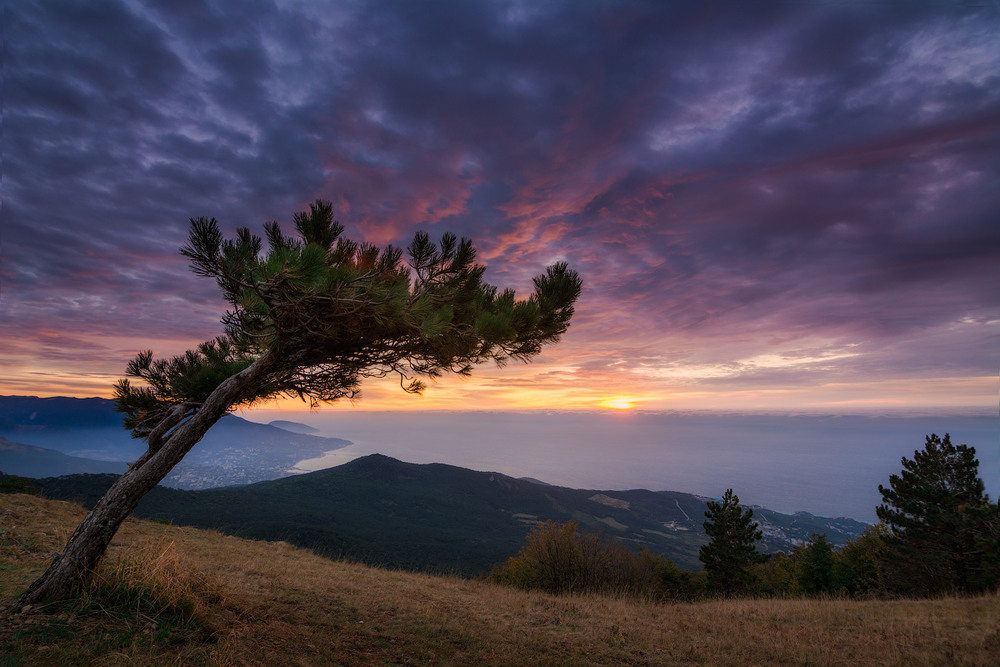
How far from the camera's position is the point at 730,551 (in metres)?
27.9

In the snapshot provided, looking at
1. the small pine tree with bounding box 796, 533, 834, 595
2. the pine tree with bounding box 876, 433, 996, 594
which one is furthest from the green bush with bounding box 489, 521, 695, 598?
the small pine tree with bounding box 796, 533, 834, 595

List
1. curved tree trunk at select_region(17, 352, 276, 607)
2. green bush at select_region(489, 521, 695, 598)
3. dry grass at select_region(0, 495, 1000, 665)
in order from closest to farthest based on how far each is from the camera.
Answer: dry grass at select_region(0, 495, 1000, 665), curved tree trunk at select_region(17, 352, 276, 607), green bush at select_region(489, 521, 695, 598)

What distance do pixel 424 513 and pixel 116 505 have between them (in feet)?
393

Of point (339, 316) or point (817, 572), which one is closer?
point (339, 316)

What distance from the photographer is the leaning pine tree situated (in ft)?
14.9

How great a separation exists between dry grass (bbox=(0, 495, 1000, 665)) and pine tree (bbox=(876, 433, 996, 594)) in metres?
11.3

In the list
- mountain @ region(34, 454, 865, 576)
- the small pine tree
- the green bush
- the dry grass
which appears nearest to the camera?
the dry grass

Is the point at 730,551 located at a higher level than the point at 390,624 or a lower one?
lower

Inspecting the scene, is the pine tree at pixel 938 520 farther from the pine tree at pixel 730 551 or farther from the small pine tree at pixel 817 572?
the pine tree at pixel 730 551

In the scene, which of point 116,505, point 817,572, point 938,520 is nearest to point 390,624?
point 116,505

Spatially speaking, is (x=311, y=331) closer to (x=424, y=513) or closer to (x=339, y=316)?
(x=339, y=316)

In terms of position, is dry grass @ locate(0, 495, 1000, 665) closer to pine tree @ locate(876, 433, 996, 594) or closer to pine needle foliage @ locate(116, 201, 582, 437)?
pine needle foliage @ locate(116, 201, 582, 437)

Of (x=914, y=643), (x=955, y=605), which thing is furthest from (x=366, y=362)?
(x=955, y=605)

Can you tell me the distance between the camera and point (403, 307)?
5.16 meters
